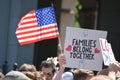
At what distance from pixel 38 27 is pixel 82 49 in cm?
224

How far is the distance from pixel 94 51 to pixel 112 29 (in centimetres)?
1022

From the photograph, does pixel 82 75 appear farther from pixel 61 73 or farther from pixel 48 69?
pixel 48 69

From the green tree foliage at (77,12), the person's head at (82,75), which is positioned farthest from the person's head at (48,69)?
the green tree foliage at (77,12)

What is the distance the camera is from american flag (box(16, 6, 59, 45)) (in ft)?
33.7

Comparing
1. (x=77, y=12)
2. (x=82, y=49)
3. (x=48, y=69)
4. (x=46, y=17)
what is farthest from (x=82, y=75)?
(x=77, y=12)

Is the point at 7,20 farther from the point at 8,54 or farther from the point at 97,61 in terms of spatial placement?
the point at 97,61

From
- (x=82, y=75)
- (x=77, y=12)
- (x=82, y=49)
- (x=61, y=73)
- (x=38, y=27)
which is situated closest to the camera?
(x=82, y=75)

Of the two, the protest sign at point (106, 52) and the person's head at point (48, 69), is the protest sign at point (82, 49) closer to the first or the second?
the protest sign at point (106, 52)

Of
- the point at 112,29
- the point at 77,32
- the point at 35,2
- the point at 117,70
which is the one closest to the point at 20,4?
the point at 35,2

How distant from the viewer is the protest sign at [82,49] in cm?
866

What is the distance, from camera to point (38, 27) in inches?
430

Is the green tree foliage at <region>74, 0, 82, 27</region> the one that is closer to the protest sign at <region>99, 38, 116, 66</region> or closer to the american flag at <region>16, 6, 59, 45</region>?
the american flag at <region>16, 6, 59, 45</region>

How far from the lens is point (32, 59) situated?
16.2 m

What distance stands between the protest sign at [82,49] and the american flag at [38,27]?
151cm
